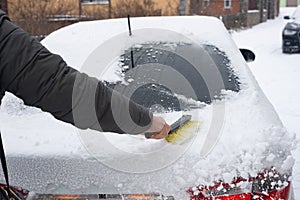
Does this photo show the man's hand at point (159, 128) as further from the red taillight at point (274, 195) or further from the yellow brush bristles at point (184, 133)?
the red taillight at point (274, 195)

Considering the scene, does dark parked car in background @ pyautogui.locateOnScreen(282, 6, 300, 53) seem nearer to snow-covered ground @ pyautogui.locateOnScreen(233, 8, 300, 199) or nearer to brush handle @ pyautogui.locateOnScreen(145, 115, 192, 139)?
snow-covered ground @ pyautogui.locateOnScreen(233, 8, 300, 199)

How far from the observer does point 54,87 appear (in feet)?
5.18

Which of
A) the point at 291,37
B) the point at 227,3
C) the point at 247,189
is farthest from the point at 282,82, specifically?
the point at 227,3

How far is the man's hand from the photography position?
1904mm

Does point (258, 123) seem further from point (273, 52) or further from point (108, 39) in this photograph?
point (273, 52)

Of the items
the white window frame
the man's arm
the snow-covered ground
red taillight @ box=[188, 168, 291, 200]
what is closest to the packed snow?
red taillight @ box=[188, 168, 291, 200]

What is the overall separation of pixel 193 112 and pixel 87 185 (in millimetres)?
816

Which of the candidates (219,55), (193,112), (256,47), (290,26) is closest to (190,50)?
(219,55)

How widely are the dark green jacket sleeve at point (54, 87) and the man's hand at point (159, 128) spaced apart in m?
0.16

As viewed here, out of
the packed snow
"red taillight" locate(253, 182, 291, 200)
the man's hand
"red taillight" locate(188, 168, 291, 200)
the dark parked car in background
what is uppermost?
the man's hand

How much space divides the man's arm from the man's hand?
0.16 metres

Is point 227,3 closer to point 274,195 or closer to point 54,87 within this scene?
point 274,195

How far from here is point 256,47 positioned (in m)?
16.4

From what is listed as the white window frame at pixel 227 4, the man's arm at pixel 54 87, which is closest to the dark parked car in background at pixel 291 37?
the white window frame at pixel 227 4
